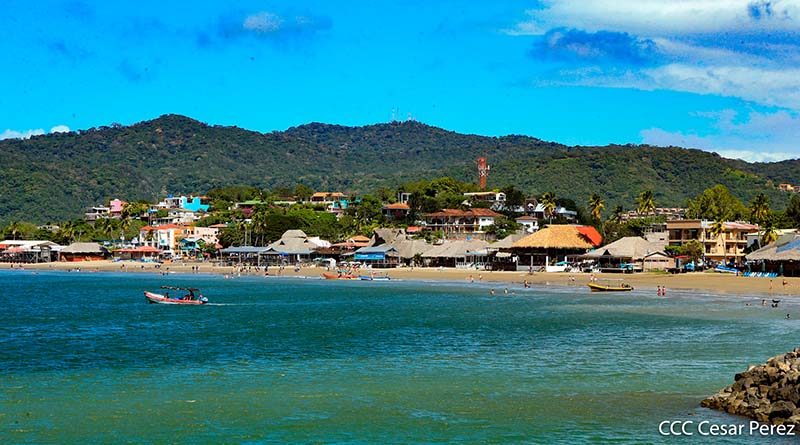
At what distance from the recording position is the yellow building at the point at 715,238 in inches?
3127

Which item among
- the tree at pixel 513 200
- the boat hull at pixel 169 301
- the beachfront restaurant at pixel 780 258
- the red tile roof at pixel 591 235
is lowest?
the boat hull at pixel 169 301

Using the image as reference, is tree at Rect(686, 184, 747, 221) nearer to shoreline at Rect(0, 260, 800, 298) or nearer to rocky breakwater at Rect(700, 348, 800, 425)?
shoreline at Rect(0, 260, 800, 298)

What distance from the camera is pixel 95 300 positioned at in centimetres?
5422

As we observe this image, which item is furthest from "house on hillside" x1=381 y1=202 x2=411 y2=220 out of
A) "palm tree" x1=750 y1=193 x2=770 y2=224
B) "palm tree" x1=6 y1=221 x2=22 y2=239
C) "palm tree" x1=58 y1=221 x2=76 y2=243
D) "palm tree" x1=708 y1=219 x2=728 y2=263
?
"palm tree" x1=6 y1=221 x2=22 y2=239

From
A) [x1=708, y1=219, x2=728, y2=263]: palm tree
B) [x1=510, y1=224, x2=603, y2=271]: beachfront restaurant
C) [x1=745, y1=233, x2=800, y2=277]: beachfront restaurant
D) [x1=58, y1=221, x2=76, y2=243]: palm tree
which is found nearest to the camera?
[x1=745, y1=233, x2=800, y2=277]: beachfront restaurant

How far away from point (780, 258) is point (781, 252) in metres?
1.21

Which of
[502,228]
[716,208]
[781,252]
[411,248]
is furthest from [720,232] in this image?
[502,228]

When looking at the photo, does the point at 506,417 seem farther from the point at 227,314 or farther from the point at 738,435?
the point at 227,314

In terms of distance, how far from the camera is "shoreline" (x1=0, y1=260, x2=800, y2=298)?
5378cm

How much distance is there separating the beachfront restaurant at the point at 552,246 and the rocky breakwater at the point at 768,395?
6071 centimetres

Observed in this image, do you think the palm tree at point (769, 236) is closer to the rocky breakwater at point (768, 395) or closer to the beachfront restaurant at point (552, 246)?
the beachfront restaurant at point (552, 246)

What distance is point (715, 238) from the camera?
79.5m

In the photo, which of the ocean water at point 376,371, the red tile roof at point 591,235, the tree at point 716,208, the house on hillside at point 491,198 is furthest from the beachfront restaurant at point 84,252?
the ocean water at point 376,371

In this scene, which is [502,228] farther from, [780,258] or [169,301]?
[169,301]
